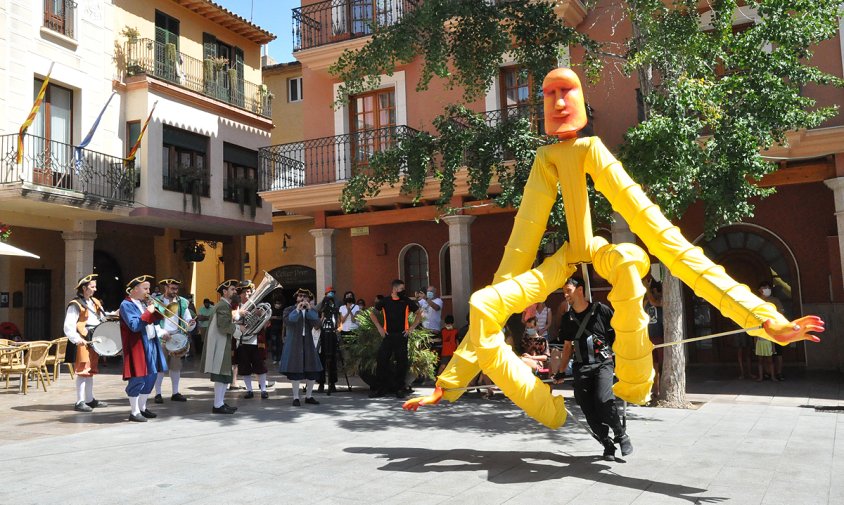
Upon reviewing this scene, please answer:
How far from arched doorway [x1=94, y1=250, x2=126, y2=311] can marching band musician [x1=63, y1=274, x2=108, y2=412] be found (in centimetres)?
1203

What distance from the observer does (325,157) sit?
57.1 feet

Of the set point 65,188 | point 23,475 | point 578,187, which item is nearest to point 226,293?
point 23,475

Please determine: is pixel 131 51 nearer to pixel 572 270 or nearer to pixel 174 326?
pixel 174 326

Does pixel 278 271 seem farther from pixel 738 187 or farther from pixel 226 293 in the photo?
pixel 738 187

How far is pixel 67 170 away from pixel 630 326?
16125 millimetres

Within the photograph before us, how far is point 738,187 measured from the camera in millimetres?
9328

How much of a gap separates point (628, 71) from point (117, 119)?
48.3ft

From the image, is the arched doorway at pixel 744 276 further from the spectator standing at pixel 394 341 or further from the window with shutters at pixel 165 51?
the window with shutters at pixel 165 51

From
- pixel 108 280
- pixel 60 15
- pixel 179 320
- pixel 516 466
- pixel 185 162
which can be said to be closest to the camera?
pixel 516 466

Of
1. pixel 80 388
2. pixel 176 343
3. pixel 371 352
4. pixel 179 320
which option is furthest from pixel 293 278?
pixel 80 388

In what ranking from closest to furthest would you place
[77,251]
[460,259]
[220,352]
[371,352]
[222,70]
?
1. [220,352]
2. [371,352]
3. [460,259]
4. [77,251]
5. [222,70]

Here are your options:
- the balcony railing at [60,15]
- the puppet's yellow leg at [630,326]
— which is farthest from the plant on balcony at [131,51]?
the puppet's yellow leg at [630,326]

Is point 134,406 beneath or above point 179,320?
beneath

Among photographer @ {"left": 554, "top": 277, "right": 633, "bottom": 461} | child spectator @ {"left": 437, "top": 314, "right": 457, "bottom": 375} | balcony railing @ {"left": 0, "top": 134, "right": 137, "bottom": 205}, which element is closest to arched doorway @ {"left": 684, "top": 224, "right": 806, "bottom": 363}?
child spectator @ {"left": 437, "top": 314, "right": 457, "bottom": 375}
